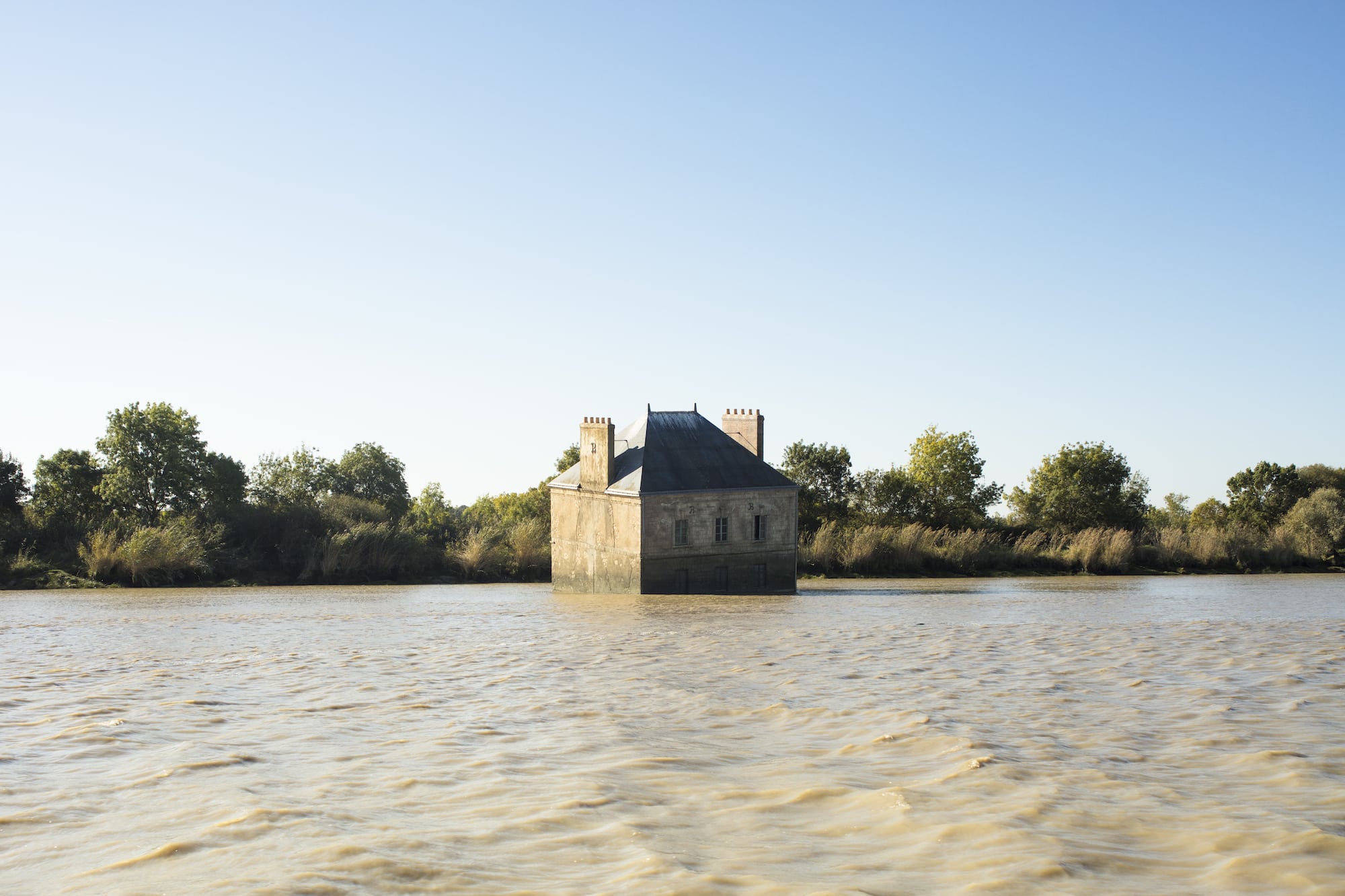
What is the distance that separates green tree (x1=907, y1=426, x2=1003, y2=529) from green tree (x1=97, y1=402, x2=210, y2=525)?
110 ft

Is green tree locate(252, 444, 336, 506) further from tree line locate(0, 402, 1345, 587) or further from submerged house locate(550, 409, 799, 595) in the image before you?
submerged house locate(550, 409, 799, 595)

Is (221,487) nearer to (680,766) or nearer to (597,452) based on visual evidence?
(597,452)

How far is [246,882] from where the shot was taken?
5.57m

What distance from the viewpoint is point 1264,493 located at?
189ft

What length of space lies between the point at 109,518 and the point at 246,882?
36297mm

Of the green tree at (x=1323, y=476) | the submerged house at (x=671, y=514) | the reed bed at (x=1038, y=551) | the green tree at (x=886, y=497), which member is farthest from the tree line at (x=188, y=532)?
the green tree at (x=1323, y=476)

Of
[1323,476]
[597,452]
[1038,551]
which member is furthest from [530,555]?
[1323,476]

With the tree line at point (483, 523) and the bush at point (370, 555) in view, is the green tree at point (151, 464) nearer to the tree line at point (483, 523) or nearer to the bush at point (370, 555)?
the tree line at point (483, 523)

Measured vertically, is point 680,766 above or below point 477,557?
below

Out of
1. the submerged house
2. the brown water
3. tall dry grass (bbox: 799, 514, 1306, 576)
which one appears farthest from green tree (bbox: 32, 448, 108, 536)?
tall dry grass (bbox: 799, 514, 1306, 576)

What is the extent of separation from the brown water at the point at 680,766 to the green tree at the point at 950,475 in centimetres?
3897

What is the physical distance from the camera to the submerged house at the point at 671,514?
104 feet

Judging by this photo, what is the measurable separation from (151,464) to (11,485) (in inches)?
200

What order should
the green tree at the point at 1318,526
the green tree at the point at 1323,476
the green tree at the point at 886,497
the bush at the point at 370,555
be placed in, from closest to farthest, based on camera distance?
the bush at the point at 370,555 → the green tree at the point at 1318,526 → the green tree at the point at 886,497 → the green tree at the point at 1323,476
